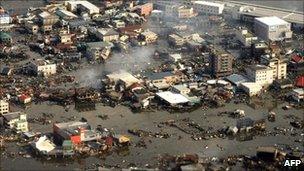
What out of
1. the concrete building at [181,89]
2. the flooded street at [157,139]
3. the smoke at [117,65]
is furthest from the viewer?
the smoke at [117,65]

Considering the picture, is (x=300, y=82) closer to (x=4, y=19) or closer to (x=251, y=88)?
(x=251, y=88)

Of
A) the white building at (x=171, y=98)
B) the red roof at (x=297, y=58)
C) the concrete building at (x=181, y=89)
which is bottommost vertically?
the white building at (x=171, y=98)

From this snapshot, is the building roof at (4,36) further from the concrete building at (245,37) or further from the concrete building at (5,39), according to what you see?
the concrete building at (245,37)

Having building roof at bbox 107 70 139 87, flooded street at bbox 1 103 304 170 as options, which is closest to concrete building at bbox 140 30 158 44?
building roof at bbox 107 70 139 87

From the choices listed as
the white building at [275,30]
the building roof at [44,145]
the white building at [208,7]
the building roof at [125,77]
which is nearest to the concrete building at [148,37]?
the building roof at [125,77]

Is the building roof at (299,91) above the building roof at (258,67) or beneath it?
beneath

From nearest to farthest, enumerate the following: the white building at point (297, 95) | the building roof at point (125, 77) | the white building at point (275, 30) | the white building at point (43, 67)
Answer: the white building at point (297, 95)
the building roof at point (125, 77)
the white building at point (43, 67)
the white building at point (275, 30)

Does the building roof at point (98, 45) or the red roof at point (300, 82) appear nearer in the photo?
the red roof at point (300, 82)
